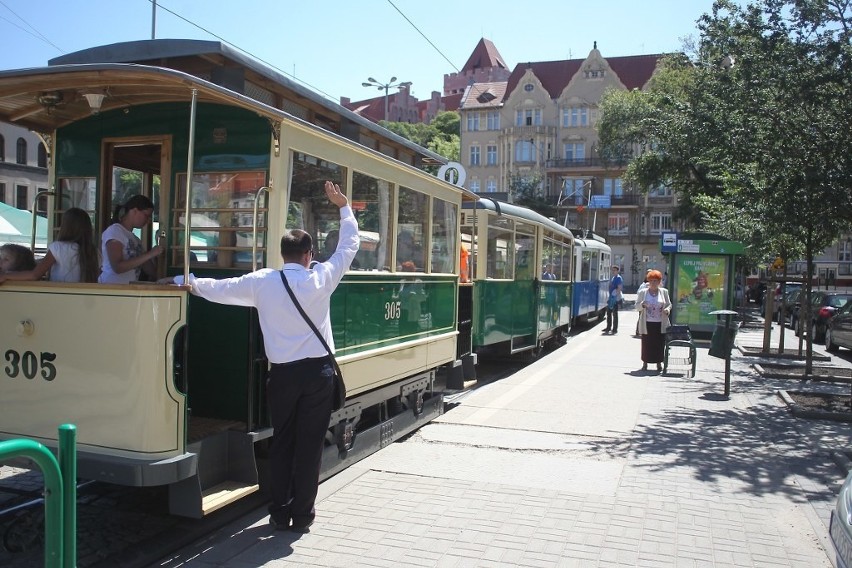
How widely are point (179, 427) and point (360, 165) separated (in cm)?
280

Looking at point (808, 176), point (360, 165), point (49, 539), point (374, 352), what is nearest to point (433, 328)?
point (374, 352)

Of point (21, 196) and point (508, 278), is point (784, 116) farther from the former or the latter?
point (21, 196)

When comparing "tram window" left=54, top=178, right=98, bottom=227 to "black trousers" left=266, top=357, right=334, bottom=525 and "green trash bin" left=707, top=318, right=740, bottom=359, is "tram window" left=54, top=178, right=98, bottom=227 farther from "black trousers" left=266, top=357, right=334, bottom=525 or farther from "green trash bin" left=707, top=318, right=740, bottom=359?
"green trash bin" left=707, top=318, right=740, bottom=359

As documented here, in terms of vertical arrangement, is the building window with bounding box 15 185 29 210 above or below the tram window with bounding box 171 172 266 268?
above

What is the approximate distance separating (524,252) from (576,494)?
792 centimetres

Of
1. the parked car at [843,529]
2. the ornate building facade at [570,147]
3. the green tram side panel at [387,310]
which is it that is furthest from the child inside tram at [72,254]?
the ornate building facade at [570,147]

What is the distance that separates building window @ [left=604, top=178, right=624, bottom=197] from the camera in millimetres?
70312

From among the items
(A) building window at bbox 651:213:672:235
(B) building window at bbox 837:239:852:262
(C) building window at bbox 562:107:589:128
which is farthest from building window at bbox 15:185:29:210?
(B) building window at bbox 837:239:852:262

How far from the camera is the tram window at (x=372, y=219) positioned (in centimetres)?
644

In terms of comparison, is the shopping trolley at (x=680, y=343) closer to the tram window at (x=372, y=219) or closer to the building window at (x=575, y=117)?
the tram window at (x=372, y=219)

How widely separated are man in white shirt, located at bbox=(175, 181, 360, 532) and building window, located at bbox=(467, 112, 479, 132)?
239 ft

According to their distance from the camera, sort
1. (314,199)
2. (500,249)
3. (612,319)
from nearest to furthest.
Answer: (314,199) < (500,249) < (612,319)

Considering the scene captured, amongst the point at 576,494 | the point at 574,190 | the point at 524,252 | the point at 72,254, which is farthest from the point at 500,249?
the point at 574,190

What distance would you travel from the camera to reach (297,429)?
4.98 m
